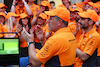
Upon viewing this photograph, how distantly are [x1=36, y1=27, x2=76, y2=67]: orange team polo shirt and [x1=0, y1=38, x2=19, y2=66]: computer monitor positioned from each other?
1.10 ft

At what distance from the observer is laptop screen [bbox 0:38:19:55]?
106 inches

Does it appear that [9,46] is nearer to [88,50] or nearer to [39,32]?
[39,32]

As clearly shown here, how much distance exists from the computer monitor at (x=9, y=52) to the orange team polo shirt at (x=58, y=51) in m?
0.34

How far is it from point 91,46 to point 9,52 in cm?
176

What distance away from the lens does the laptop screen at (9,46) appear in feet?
8.82

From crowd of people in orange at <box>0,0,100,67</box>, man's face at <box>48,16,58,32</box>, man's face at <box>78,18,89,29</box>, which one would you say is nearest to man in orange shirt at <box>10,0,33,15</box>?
crowd of people in orange at <box>0,0,100,67</box>

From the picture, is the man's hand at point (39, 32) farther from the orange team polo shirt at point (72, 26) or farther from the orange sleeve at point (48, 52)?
the orange team polo shirt at point (72, 26)

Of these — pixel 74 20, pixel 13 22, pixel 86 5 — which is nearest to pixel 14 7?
pixel 13 22

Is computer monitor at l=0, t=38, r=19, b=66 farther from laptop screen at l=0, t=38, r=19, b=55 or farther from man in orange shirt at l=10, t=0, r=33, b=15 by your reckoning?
man in orange shirt at l=10, t=0, r=33, b=15

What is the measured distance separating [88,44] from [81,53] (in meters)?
0.24

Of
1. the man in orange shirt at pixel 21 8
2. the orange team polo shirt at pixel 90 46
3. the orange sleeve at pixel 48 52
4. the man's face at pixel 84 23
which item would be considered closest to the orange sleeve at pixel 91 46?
the orange team polo shirt at pixel 90 46

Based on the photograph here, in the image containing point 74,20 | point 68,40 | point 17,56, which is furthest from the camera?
point 74,20

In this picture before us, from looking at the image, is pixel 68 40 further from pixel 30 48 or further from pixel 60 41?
pixel 30 48

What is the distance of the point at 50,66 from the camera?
2924 millimetres
